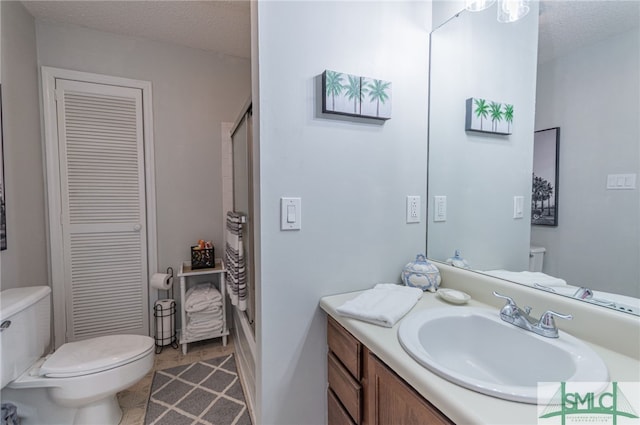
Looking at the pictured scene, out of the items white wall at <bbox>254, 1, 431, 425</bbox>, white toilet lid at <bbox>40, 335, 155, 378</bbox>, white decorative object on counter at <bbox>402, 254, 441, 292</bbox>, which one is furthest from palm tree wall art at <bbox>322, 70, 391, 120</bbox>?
white toilet lid at <bbox>40, 335, 155, 378</bbox>

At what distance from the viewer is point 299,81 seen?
3.62 ft

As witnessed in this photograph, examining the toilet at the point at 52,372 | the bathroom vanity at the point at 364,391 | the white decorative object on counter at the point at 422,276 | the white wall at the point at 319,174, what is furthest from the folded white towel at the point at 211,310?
the white decorative object on counter at the point at 422,276

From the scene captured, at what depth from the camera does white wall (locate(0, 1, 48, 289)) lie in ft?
5.35

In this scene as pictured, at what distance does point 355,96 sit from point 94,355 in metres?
1.83

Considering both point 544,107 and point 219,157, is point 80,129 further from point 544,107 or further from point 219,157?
point 544,107

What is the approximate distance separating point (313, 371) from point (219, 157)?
1950 mm

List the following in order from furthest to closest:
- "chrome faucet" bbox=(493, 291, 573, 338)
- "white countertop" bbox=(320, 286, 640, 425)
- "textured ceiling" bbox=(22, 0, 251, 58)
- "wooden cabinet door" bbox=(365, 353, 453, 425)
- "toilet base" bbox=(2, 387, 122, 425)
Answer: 1. "textured ceiling" bbox=(22, 0, 251, 58)
2. "toilet base" bbox=(2, 387, 122, 425)
3. "chrome faucet" bbox=(493, 291, 573, 338)
4. "wooden cabinet door" bbox=(365, 353, 453, 425)
5. "white countertop" bbox=(320, 286, 640, 425)

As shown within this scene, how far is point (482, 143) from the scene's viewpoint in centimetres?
129

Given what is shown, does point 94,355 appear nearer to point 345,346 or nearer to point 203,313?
point 203,313

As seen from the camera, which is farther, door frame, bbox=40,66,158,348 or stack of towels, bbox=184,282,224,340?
Result: stack of towels, bbox=184,282,224,340

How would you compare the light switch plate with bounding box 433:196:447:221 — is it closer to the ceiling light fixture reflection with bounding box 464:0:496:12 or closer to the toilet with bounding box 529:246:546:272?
the toilet with bounding box 529:246:546:272

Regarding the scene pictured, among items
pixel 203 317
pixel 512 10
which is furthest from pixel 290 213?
pixel 203 317

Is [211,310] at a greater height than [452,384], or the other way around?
[452,384]

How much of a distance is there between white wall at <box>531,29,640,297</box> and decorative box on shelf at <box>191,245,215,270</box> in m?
2.16
